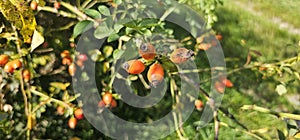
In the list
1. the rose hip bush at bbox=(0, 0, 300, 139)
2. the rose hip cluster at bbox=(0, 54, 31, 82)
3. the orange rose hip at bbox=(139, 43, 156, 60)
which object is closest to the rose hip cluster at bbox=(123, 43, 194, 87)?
the orange rose hip at bbox=(139, 43, 156, 60)

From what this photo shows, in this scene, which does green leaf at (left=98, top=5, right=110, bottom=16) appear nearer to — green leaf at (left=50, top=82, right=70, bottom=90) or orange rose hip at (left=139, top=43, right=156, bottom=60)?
orange rose hip at (left=139, top=43, right=156, bottom=60)

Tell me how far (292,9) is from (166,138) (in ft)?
5.60

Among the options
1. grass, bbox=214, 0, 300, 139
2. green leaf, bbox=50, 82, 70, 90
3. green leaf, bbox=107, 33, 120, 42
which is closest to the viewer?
green leaf, bbox=107, 33, 120, 42

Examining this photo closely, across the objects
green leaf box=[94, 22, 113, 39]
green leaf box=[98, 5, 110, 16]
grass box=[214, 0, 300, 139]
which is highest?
green leaf box=[98, 5, 110, 16]

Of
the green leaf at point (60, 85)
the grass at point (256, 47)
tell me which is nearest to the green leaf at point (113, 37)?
the green leaf at point (60, 85)

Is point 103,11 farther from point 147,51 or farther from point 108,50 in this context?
point 108,50

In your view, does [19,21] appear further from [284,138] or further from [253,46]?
[253,46]

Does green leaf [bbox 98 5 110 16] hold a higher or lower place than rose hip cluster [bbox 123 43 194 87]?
higher

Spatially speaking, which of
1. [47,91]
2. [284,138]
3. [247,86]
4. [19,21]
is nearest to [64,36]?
[47,91]

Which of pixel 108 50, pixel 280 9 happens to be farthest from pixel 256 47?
pixel 108 50

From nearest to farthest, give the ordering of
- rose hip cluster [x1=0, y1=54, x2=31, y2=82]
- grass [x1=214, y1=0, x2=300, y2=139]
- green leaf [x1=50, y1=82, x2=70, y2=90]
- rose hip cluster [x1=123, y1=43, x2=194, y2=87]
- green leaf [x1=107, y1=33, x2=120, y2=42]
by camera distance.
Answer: rose hip cluster [x1=123, y1=43, x2=194, y2=87] → green leaf [x1=107, y1=33, x2=120, y2=42] → rose hip cluster [x1=0, y1=54, x2=31, y2=82] → green leaf [x1=50, y1=82, x2=70, y2=90] → grass [x1=214, y1=0, x2=300, y2=139]

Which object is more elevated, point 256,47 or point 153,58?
point 153,58

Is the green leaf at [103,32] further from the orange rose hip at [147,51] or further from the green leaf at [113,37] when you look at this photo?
the orange rose hip at [147,51]

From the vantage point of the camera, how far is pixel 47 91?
161 centimetres
